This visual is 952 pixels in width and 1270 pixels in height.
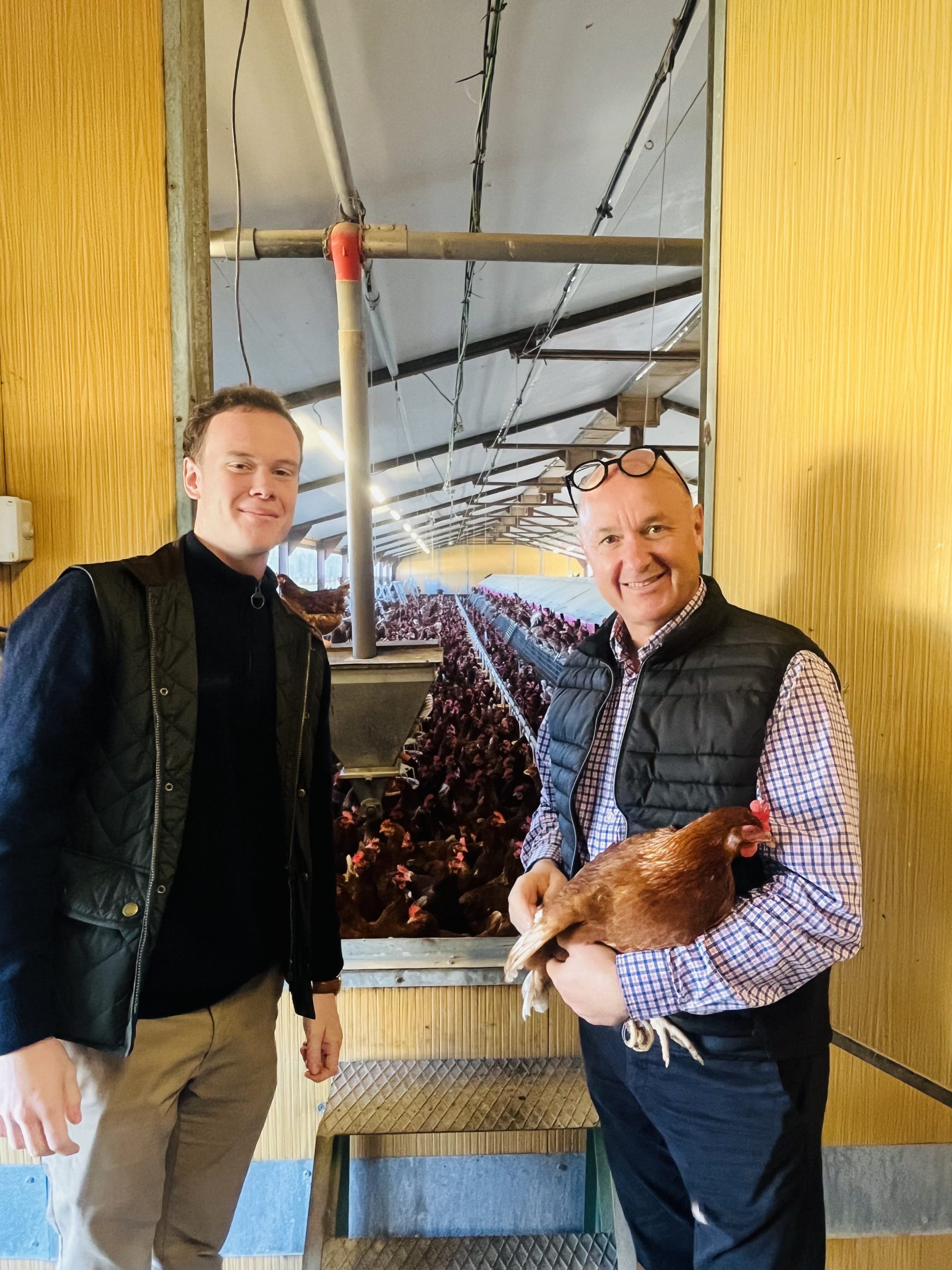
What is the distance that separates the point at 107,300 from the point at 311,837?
1128 millimetres

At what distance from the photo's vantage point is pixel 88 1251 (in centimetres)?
89

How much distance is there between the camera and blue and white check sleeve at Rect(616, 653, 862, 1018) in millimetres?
725

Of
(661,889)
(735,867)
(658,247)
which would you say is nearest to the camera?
(661,889)

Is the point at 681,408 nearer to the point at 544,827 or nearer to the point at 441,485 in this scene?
the point at 441,485

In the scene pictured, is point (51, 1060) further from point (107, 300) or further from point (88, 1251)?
point (107, 300)

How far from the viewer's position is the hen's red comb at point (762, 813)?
73 cm

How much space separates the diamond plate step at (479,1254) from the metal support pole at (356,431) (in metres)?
1.30

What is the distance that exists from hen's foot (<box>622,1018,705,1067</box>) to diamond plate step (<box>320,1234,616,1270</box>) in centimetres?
96

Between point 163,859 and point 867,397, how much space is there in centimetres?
134

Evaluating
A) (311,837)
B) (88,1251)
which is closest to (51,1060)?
(88,1251)

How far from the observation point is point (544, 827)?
1.04 metres

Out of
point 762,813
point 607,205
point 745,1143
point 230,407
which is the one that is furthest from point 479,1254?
point 607,205

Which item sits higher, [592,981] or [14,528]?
[14,528]

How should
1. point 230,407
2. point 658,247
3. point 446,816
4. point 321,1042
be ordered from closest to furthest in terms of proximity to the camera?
point 230,407
point 321,1042
point 658,247
point 446,816
